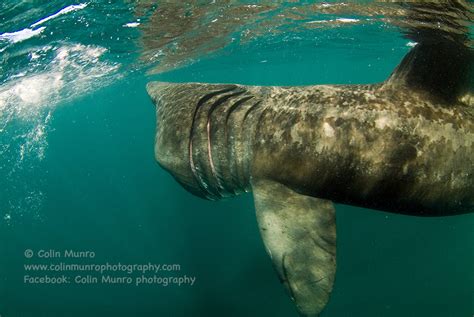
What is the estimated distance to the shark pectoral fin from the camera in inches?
126

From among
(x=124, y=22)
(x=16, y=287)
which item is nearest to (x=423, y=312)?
(x=124, y=22)

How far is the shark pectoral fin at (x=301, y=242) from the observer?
126 inches

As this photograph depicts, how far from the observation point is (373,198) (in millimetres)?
3457

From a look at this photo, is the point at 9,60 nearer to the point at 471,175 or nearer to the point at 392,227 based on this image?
the point at 471,175

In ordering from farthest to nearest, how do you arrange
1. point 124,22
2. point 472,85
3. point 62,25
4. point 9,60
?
point 9,60
point 124,22
point 62,25
point 472,85

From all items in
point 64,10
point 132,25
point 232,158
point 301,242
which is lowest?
point 301,242

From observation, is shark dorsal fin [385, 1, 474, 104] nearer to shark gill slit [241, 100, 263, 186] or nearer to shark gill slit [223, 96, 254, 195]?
shark gill slit [241, 100, 263, 186]

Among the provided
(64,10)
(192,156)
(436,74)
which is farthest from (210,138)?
(64,10)

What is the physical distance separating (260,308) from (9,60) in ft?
44.5

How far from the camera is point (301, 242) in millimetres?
3266

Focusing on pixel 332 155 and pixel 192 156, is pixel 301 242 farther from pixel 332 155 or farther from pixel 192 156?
pixel 192 156

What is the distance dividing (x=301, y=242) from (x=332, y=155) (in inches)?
36.6

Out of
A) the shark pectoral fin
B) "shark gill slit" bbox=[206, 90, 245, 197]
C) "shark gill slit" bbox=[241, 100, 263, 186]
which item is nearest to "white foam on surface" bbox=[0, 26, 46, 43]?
"shark gill slit" bbox=[206, 90, 245, 197]

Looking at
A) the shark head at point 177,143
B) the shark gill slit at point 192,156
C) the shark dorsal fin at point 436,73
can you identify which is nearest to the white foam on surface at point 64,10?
the shark head at point 177,143
